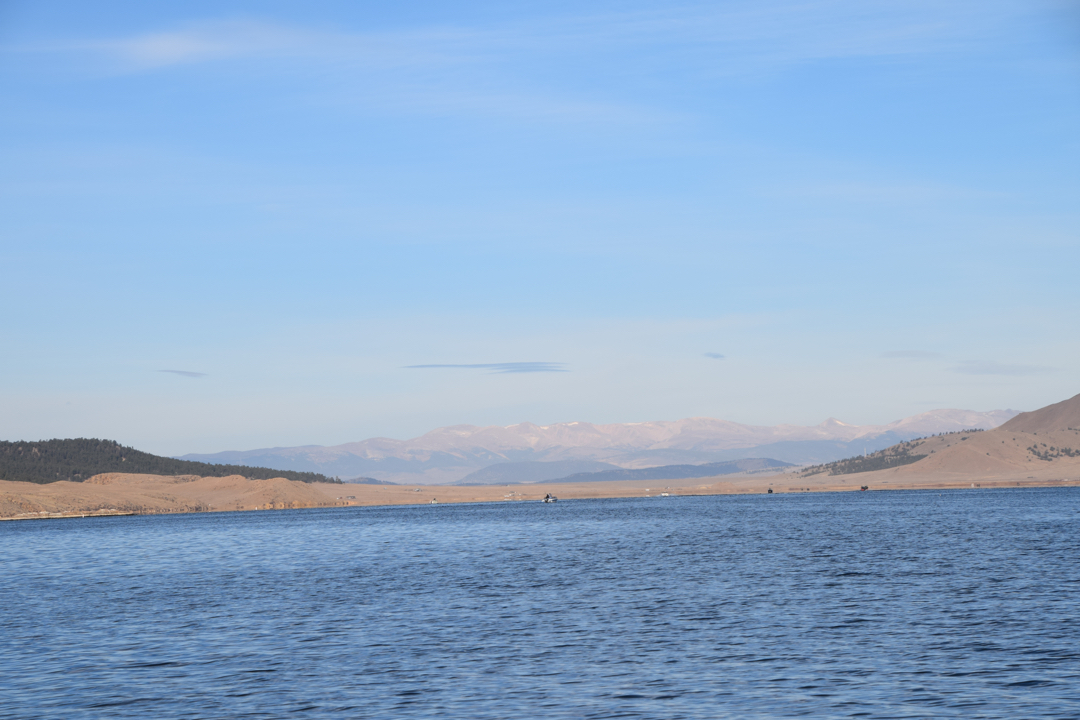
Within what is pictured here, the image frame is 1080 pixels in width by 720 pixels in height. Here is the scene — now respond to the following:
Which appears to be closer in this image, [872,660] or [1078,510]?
[872,660]

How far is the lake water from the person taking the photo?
28.7m

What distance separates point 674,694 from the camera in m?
29.1

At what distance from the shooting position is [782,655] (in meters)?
34.4

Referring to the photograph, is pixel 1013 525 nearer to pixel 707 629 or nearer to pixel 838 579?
pixel 838 579

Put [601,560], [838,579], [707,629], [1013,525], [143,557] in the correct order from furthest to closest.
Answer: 1. [1013,525]
2. [143,557]
3. [601,560]
4. [838,579]
5. [707,629]

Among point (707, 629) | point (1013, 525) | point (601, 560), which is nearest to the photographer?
point (707, 629)

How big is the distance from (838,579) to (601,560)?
21383mm

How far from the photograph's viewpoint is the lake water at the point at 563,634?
28.7m

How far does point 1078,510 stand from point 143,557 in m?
111

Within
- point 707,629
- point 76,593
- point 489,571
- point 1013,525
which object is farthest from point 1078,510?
point 76,593

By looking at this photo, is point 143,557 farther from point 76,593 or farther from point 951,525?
point 951,525

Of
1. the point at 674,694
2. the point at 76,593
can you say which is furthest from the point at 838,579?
the point at 76,593

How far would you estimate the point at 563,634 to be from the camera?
3991 cm

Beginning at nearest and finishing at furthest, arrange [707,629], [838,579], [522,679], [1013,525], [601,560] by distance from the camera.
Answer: [522,679] < [707,629] < [838,579] < [601,560] < [1013,525]
